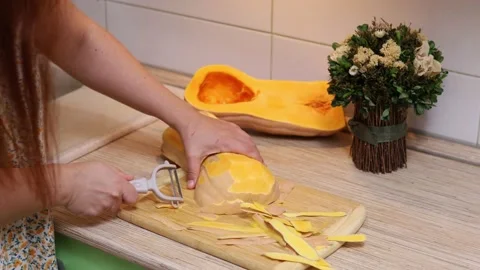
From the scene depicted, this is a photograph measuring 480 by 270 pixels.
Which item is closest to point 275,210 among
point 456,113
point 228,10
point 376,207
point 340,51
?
point 376,207

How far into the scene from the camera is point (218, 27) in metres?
1.34

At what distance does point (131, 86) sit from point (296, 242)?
33cm

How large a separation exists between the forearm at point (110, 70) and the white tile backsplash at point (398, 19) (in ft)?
0.88

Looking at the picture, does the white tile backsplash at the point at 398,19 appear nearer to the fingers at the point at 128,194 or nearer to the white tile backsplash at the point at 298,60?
the white tile backsplash at the point at 298,60

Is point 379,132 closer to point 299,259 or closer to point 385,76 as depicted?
point 385,76

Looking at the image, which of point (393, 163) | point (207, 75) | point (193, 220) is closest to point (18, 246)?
point (193, 220)

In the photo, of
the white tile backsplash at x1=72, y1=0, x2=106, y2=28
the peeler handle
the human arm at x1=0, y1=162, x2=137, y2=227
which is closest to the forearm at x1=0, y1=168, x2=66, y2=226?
the human arm at x1=0, y1=162, x2=137, y2=227

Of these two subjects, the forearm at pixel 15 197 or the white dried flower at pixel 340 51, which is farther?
the white dried flower at pixel 340 51

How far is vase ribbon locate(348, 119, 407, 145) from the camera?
3.47 ft

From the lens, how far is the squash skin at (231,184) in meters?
0.96

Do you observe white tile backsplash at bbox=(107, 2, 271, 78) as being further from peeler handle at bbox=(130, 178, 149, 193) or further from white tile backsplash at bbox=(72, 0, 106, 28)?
peeler handle at bbox=(130, 178, 149, 193)

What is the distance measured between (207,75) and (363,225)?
1.25 ft

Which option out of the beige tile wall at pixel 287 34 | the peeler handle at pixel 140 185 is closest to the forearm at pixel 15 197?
the peeler handle at pixel 140 185

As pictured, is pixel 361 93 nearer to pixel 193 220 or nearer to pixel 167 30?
pixel 193 220
